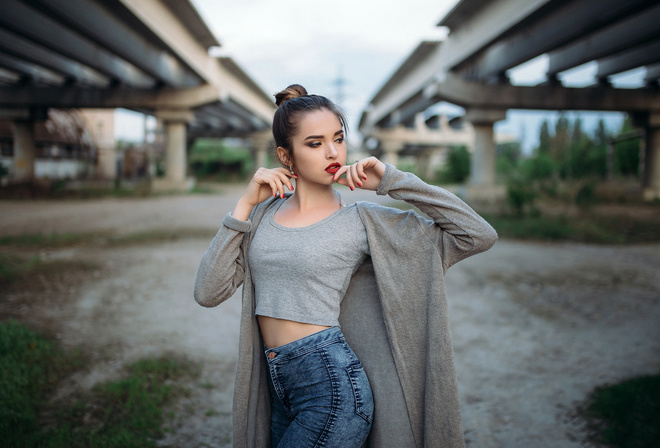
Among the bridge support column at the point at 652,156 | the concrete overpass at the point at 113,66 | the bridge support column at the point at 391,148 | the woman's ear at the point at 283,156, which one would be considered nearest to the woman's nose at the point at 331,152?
the woman's ear at the point at 283,156

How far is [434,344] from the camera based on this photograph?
1662 mm

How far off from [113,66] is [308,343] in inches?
642

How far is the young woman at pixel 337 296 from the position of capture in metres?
1.63

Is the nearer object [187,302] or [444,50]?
[187,302]

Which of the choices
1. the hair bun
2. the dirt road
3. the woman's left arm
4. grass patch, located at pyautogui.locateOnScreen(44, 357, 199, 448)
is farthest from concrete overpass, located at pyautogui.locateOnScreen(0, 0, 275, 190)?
the woman's left arm

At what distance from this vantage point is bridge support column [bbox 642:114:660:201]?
56.1 feet

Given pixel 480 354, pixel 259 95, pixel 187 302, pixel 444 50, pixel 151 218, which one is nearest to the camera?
pixel 480 354

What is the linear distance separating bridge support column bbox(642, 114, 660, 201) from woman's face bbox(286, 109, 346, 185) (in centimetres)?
1886

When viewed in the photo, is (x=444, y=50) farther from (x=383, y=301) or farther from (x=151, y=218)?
(x=383, y=301)

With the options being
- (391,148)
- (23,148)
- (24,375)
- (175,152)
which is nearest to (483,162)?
(175,152)

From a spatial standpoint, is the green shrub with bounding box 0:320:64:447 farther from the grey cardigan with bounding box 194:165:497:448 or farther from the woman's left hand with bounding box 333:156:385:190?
the woman's left hand with bounding box 333:156:385:190

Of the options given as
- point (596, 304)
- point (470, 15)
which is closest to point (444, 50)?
point (470, 15)

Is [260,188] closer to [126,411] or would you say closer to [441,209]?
[441,209]

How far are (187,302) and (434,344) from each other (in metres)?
4.35
